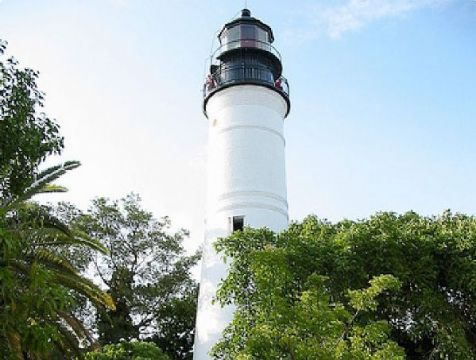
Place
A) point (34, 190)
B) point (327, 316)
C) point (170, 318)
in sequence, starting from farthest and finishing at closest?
point (170, 318) < point (34, 190) < point (327, 316)

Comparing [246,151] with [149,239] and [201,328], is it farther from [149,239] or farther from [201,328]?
[149,239]

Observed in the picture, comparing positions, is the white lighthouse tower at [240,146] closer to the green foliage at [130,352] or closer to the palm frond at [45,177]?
the green foliage at [130,352]

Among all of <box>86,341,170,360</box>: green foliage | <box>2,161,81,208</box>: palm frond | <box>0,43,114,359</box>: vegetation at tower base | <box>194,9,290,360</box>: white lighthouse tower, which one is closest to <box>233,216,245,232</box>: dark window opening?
<box>194,9,290,360</box>: white lighthouse tower

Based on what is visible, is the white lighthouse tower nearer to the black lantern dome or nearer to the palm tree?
the black lantern dome

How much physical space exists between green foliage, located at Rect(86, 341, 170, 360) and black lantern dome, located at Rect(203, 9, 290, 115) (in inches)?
342

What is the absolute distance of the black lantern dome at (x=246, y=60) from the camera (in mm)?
19406

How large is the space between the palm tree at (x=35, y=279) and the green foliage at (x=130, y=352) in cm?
408

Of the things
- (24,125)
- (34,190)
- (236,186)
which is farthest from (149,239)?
(24,125)

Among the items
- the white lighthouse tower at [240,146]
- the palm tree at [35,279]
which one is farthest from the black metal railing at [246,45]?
the palm tree at [35,279]

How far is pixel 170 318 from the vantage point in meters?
21.8

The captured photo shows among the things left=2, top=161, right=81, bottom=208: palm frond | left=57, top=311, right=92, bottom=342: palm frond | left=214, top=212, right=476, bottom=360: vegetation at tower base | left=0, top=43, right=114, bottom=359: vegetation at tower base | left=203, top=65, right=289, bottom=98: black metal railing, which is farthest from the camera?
left=203, top=65, right=289, bottom=98: black metal railing

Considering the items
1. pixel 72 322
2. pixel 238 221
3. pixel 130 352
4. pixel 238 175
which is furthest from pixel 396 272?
pixel 130 352

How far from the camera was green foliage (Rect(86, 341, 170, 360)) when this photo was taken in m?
15.6

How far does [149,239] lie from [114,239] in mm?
1425
